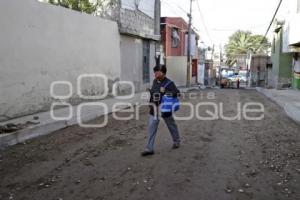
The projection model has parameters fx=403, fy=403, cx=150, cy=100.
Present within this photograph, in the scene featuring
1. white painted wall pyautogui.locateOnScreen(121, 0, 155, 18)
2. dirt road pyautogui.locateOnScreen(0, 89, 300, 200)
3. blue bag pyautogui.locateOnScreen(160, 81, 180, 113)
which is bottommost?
dirt road pyautogui.locateOnScreen(0, 89, 300, 200)

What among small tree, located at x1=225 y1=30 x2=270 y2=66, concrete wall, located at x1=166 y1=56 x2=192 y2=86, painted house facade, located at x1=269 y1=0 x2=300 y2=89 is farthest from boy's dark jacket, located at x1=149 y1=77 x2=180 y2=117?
small tree, located at x1=225 y1=30 x2=270 y2=66

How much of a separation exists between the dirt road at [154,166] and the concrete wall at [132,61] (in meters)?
10.9

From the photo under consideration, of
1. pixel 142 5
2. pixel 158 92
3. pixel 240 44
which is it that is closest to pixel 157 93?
pixel 158 92

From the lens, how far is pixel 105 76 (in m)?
18.3

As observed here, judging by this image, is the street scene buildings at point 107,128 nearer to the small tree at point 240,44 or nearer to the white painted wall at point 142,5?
the white painted wall at point 142,5

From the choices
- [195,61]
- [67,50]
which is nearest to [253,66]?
[195,61]

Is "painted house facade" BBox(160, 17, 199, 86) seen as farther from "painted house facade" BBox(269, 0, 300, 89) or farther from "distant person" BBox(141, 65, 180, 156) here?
"distant person" BBox(141, 65, 180, 156)

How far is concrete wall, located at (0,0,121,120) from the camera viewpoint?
1077cm

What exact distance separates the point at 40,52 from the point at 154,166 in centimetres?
723

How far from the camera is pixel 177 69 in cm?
4131

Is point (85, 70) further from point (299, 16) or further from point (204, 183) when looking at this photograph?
point (299, 16)

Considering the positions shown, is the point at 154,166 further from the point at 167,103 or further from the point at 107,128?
the point at 107,128

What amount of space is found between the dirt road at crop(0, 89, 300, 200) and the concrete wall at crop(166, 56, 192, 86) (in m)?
29.4

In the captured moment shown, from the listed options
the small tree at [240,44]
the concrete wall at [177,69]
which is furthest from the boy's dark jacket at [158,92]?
the small tree at [240,44]
